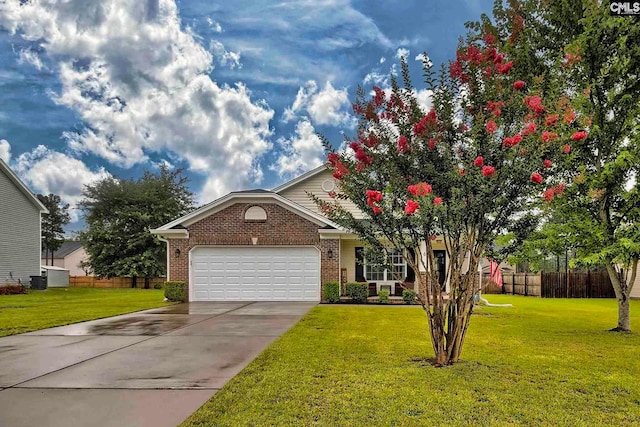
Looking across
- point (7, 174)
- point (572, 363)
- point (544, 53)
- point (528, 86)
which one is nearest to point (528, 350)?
point (572, 363)

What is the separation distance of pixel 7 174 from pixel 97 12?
12892 millimetres

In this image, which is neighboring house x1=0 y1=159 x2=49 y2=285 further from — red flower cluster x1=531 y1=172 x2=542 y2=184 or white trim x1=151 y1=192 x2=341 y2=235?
red flower cluster x1=531 y1=172 x2=542 y2=184

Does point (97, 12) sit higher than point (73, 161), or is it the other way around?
point (97, 12)

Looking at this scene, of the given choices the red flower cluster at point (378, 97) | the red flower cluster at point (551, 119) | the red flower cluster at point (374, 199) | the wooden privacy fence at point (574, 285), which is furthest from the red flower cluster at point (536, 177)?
the wooden privacy fence at point (574, 285)

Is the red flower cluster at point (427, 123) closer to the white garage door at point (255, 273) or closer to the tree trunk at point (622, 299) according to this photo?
the tree trunk at point (622, 299)

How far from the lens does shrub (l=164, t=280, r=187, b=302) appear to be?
16.9 m

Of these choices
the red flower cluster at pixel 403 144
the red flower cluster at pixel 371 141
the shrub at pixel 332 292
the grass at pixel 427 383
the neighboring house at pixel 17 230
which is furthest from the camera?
the neighboring house at pixel 17 230

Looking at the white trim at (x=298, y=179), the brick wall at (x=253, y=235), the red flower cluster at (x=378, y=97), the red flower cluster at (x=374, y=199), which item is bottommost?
the brick wall at (x=253, y=235)

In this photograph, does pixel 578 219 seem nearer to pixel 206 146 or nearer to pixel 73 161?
pixel 206 146

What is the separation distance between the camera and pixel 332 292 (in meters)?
16.6

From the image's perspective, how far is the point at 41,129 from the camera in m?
26.3

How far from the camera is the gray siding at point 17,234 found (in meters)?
25.1

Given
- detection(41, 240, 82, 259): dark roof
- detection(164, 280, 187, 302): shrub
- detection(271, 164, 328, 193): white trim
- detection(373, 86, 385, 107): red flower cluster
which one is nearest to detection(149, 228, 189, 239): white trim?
detection(164, 280, 187, 302): shrub

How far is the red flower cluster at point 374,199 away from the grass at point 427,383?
2.00 meters
